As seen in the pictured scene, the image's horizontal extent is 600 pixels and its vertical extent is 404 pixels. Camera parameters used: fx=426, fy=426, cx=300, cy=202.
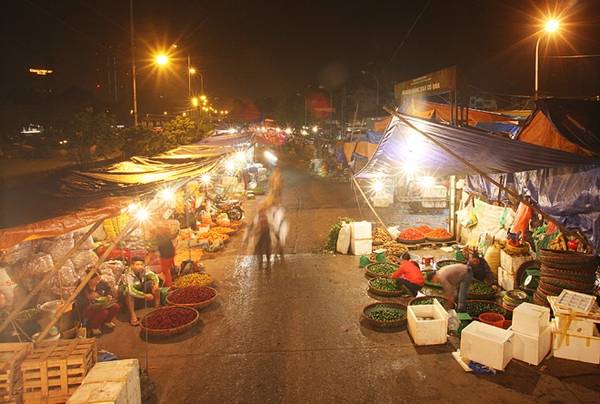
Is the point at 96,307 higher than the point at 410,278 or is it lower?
lower

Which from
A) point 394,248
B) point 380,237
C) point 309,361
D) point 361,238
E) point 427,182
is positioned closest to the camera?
point 309,361

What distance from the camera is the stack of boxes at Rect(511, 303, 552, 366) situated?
7.44m

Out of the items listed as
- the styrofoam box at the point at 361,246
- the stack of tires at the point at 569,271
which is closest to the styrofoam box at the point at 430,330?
the stack of tires at the point at 569,271

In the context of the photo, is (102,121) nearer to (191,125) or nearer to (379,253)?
(191,125)

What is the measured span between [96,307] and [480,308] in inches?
334

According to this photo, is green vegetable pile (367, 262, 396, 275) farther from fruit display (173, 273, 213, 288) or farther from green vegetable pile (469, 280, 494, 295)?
fruit display (173, 273, 213, 288)

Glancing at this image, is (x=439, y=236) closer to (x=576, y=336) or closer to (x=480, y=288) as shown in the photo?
(x=480, y=288)

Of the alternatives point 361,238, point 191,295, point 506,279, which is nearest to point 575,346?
point 506,279

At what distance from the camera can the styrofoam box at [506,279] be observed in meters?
10.4

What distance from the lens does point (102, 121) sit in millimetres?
19047

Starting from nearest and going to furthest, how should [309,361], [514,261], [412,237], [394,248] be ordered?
→ [309,361]
[514,261]
[394,248]
[412,237]

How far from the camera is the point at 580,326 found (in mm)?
7508

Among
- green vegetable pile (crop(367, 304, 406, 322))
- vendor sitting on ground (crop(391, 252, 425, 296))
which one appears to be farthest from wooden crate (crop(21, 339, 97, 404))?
vendor sitting on ground (crop(391, 252, 425, 296))

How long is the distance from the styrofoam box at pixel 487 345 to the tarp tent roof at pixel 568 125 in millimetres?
3751
